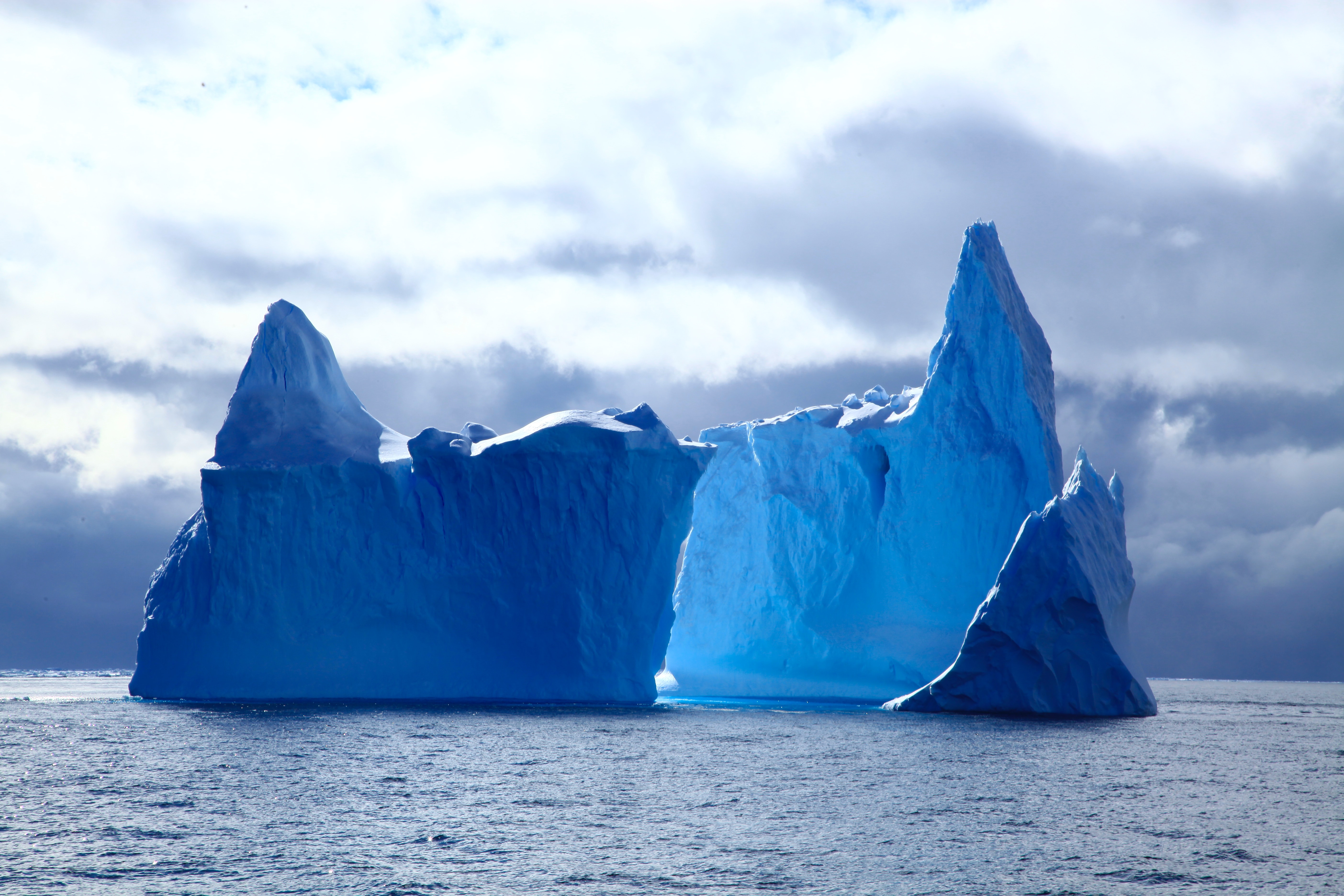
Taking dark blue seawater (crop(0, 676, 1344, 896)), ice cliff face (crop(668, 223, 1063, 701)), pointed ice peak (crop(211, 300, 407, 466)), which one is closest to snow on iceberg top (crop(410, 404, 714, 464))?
pointed ice peak (crop(211, 300, 407, 466))

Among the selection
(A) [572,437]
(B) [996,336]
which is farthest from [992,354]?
(A) [572,437]

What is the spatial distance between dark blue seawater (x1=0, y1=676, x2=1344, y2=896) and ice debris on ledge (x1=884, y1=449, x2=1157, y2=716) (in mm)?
677

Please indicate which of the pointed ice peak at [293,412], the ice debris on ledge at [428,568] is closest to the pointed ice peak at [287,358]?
the pointed ice peak at [293,412]

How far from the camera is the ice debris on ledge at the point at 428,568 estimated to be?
19.1 m

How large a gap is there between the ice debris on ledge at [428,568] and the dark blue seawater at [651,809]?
2815 millimetres

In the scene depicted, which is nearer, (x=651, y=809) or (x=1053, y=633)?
(x=651, y=809)

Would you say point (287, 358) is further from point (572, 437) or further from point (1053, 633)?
point (1053, 633)

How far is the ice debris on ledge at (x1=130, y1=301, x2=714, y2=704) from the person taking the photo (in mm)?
19125

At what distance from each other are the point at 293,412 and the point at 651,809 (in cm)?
1374

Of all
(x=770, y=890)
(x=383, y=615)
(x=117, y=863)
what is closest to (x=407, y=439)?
(x=383, y=615)

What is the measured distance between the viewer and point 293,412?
20.1m

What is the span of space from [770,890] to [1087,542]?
12.3m

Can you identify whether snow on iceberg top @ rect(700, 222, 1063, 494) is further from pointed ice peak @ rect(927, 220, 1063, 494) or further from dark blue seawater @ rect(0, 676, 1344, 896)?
dark blue seawater @ rect(0, 676, 1344, 896)

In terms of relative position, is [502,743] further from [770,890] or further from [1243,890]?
[1243,890]
